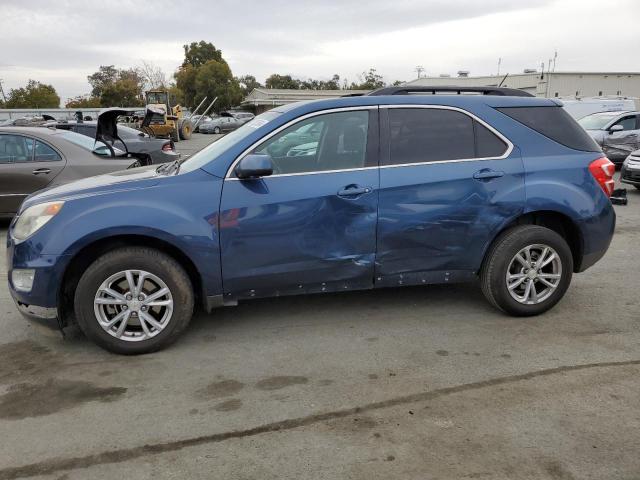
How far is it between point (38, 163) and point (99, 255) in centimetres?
451

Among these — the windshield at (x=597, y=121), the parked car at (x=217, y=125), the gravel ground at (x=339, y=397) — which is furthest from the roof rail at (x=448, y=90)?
the parked car at (x=217, y=125)

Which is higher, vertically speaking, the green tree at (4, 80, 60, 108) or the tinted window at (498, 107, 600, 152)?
the green tree at (4, 80, 60, 108)

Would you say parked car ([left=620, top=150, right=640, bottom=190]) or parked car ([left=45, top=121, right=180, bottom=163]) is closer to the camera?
parked car ([left=45, top=121, right=180, bottom=163])

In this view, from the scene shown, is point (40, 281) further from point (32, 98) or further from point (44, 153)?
point (32, 98)

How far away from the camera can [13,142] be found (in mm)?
7375

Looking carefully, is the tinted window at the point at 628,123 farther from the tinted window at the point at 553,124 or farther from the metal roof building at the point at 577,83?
the metal roof building at the point at 577,83

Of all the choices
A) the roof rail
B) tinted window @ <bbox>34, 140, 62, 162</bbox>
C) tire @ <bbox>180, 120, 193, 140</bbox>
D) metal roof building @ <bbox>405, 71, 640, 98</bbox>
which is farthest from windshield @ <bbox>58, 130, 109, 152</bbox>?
metal roof building @ <bbox>405, 71, 640, 98</bbox>

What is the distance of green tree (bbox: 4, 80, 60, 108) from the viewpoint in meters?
62.9

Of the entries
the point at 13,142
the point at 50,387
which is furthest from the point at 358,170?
the point at 13,142

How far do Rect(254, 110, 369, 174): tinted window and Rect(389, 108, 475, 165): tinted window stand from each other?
0.25m

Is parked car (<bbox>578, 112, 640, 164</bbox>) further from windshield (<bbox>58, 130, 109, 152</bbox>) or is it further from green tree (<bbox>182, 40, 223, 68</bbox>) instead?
green tree (<bbox>182, 40, 223, 68</bbox>)

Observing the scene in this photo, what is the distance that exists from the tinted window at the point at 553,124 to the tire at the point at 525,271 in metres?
0.79

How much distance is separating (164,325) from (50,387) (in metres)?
0.81

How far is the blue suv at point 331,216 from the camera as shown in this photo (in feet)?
11.9
